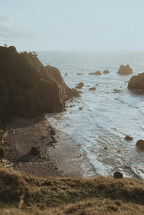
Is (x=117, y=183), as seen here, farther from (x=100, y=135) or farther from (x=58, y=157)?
(x=100, y=135)

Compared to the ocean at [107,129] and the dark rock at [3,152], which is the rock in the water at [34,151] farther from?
the ocean at [107,129]

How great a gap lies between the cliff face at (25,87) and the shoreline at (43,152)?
6.05 metres

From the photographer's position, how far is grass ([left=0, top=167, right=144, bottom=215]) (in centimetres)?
1811

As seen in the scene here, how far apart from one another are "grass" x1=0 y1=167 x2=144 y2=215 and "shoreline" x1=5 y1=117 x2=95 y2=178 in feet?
18.7

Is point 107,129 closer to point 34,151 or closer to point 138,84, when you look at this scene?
point 34,151

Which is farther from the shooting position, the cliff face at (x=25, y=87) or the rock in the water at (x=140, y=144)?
the cliff face at (x=25, y=87)

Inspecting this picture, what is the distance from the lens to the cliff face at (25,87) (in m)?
51.1

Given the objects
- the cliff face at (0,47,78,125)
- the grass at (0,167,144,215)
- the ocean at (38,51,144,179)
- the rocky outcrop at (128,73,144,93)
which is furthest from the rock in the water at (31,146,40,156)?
the rocky outcrop at (128,73,144,93)

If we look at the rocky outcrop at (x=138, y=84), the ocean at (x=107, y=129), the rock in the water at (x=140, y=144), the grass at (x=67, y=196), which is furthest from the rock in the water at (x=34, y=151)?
the rocky outcrop at (x=138, y=84)

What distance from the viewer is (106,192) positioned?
71.6 feet

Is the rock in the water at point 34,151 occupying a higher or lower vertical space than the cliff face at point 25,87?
lower

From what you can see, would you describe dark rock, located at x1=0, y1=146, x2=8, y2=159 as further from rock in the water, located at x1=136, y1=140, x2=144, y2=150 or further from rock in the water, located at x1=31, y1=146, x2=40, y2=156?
rock in the water, located at x1=136, y1=140, x2=144, y2=150

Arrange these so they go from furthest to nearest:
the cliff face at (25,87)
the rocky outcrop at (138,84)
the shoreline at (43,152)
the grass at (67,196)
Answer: the rocky outcrop at (138,84) < the cliff face at (25,87) < the shoreline at (43,152) < the grass at (67,196)

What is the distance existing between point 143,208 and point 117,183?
466 cm
